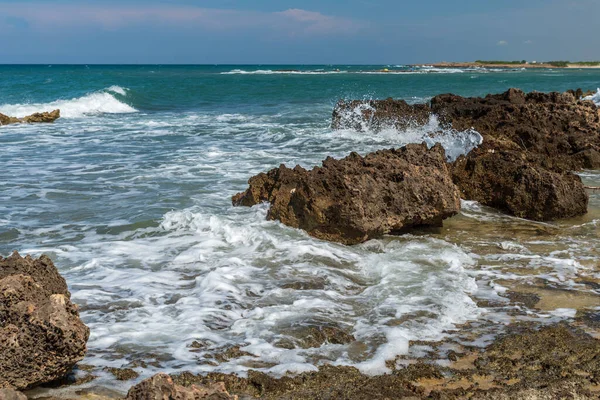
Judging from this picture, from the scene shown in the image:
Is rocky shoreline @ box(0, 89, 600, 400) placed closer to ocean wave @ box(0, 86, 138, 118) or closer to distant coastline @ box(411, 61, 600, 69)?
ocean wave @ box(0, 86, 138, 118)

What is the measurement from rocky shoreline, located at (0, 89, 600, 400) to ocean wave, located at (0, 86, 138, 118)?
1808 cm

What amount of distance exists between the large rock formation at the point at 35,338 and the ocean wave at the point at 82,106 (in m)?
22.8

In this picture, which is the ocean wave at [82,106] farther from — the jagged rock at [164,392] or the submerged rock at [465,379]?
the jagged rock at [164,392]

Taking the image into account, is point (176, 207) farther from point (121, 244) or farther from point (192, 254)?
point (192, 254)

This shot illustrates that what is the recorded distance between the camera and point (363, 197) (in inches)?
243

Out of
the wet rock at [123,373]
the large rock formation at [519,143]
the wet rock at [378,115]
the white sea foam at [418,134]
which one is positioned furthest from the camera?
the wet rock at [378,115]

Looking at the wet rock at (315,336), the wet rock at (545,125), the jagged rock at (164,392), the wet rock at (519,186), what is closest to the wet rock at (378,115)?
the wet rock at (545,125)

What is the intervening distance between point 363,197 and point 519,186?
2433mm

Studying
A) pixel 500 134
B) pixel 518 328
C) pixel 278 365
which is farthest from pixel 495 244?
pixel 500 134

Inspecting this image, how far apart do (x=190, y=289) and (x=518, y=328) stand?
2.61 meters

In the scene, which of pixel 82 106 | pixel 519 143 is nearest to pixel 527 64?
pixel 82 106

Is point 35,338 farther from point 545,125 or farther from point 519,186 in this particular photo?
point 545,125

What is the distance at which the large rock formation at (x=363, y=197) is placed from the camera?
20.0 ft

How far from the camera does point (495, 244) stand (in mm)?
6152
